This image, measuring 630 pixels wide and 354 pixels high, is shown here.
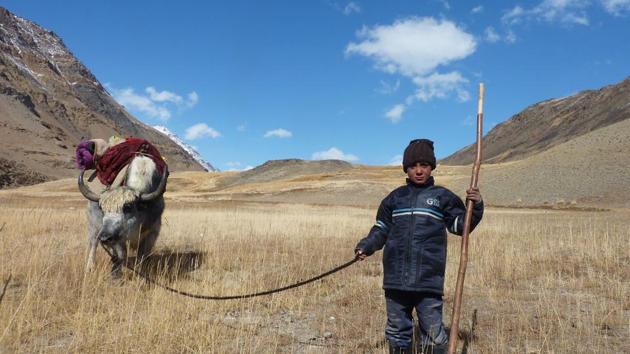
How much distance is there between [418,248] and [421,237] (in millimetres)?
96

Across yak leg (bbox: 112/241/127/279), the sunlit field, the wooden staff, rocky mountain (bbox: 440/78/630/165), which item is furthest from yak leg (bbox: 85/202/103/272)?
rocky mountain (bbox: 440/78/630/165)

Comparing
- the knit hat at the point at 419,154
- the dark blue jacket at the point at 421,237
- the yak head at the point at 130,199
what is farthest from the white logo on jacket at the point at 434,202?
the yak head at the point at 130,199

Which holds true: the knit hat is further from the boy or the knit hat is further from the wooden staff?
the wooden staff

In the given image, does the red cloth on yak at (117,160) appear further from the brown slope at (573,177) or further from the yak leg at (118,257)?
the brown slope at (573,177)

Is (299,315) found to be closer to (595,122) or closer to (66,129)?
(595,122)

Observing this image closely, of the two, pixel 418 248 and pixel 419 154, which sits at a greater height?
pixel 419 154

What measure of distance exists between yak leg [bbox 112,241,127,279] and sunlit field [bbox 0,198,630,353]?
0.53 feet

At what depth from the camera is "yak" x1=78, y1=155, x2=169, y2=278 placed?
21.3 ft

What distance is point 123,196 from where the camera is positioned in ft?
21.7

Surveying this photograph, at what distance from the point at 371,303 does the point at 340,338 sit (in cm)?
143

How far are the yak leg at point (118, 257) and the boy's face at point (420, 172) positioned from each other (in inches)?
169

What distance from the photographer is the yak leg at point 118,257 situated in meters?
6.57

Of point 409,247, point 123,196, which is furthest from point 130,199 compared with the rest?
point 409,247

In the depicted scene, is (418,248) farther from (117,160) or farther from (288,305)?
(117,160)
